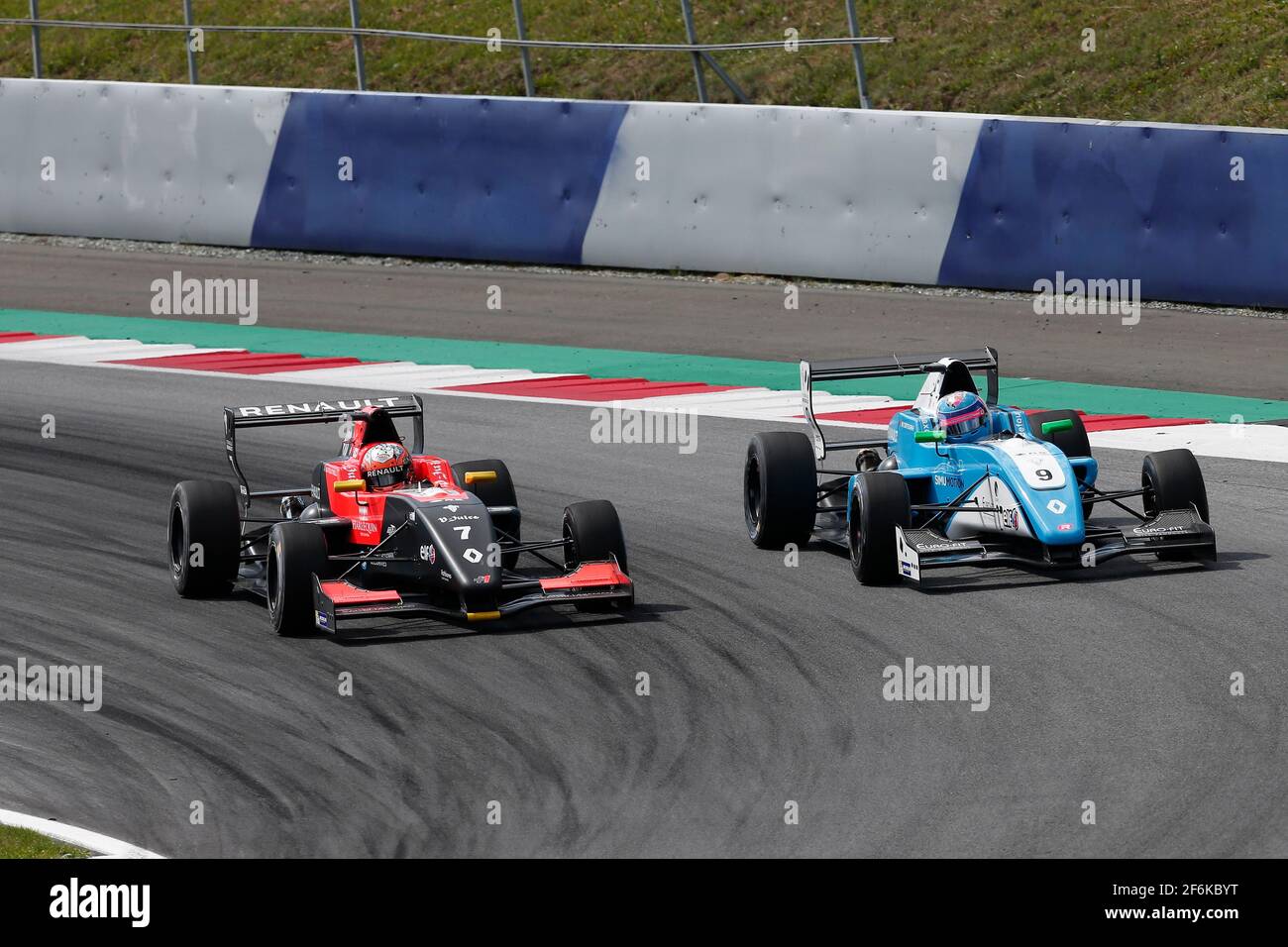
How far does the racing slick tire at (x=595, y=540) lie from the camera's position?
424 inches

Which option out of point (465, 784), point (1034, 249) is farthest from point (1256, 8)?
point (465, 784)

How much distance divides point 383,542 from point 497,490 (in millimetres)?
1300

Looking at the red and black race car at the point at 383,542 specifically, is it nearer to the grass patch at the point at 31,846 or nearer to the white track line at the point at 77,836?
the white track line at the point at 77,836

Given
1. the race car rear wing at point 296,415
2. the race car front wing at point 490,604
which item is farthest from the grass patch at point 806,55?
the race car front wing at point 490,604

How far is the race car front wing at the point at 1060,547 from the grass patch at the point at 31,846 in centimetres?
506

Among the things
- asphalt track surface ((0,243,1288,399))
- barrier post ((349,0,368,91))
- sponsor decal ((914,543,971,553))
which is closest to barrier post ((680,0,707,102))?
asphalt track surface ((0,243,1288,399))

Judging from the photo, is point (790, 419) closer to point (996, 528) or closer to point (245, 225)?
point (996, 528)

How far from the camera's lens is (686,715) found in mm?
9031

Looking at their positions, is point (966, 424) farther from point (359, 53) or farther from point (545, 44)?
point (359, 53)

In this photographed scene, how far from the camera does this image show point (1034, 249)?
19.8 m

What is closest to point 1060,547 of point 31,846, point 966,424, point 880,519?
point 880,519

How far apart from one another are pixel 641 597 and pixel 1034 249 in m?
9.85

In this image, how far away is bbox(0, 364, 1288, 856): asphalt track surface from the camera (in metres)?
7.63

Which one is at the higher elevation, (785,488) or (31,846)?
(785,488)
